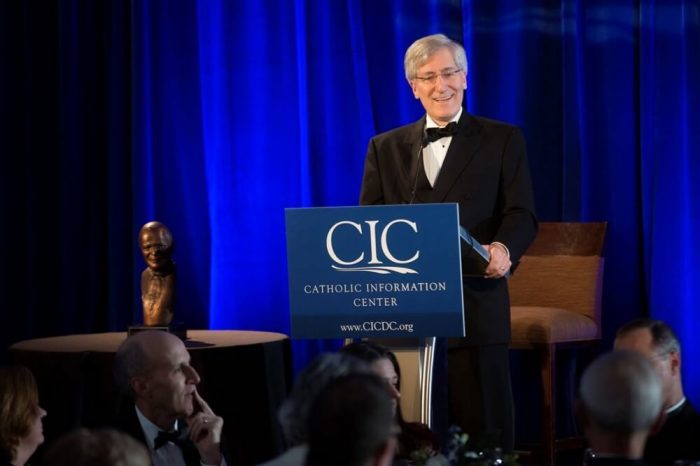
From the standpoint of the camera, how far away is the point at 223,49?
23.7 feet

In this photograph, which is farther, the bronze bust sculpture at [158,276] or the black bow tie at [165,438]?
the bronze bust sculpture at [158,276]

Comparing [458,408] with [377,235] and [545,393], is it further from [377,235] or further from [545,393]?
[545,393]

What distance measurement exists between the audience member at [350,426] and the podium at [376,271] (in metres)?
1.61

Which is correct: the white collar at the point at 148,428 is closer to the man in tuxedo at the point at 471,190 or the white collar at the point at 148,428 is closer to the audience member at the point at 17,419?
the audience member at the point at 17,419

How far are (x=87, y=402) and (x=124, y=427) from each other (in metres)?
1.30

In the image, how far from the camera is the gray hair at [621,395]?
7.36ft

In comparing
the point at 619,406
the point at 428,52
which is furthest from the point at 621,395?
the point at 428,52

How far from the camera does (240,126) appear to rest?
7.18 m

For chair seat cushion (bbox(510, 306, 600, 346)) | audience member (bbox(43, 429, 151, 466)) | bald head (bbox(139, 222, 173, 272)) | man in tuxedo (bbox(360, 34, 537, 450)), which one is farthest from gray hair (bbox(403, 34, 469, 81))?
audience member (bbox(43, 429, 151, 466))

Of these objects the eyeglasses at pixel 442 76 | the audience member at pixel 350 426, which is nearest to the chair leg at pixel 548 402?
the eyeglasses at pixel 442 76

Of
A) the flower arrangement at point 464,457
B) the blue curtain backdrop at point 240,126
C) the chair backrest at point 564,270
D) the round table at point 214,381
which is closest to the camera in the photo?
the flower arrangement at point 464,457

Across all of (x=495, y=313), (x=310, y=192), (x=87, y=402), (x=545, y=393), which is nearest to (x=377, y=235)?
(x=495, y=313)

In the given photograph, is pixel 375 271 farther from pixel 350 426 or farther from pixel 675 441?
pixel 350 426

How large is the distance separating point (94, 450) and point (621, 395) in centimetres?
96
